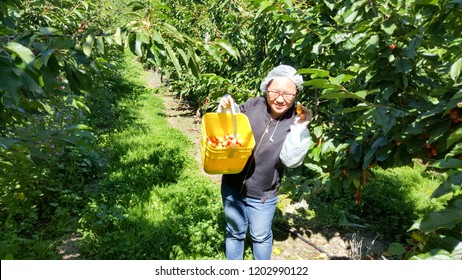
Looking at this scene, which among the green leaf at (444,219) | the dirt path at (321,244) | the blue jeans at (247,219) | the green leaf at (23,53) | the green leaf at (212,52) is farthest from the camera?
the dirt path at (321,244)

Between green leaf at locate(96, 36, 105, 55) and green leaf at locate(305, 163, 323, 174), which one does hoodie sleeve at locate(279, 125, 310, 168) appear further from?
green leaf at locate(96, 36, 105, 55)

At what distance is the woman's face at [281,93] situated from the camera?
240 cm

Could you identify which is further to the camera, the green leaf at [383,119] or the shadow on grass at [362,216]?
the shadow on grass at [362,216]

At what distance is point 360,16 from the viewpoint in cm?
219

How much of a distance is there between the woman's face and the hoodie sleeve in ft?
0.51

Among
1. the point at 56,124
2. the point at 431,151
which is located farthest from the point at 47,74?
the point at 56,124

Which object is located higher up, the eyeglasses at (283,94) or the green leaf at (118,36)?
the green leaf at (118,36)

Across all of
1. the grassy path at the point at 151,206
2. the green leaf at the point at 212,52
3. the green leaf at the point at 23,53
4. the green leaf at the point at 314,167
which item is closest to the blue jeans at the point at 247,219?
the green leaf at the point at 314,167

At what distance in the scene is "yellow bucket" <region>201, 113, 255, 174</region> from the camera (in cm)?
233

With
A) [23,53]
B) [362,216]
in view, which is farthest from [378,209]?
[23,53]

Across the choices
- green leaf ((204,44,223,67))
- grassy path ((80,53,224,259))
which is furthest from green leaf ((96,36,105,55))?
grassy path ((80,53,224,259))

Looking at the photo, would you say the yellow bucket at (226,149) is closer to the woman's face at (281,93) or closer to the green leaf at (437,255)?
the woman's face at (281,93)

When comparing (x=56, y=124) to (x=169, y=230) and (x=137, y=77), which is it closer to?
(x=169, y=230)

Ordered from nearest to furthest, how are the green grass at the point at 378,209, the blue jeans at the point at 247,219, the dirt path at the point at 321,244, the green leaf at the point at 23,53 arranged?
1. the green leaf at the point at 23,53
2. the blue jeans at the point at 247,219
3. the dirt path at the point at 321,244
4. the green grass at the point at 378,209
